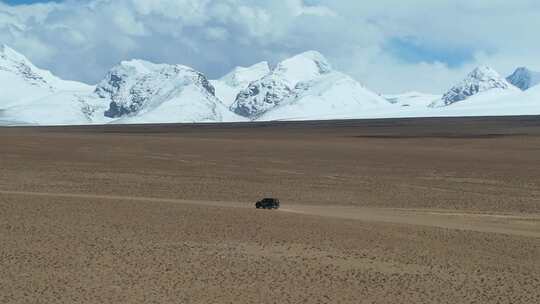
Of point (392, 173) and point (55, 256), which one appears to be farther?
point (392, 173)

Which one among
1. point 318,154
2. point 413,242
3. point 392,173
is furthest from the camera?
point 318,154

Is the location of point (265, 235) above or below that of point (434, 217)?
above

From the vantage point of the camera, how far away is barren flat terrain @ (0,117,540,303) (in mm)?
21312

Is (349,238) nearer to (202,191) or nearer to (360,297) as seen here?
(360,297)

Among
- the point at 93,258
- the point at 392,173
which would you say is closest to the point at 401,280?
the point at 93,258

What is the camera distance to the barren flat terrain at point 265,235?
21.3 meters

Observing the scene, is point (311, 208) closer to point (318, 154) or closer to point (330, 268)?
point (330, 268)

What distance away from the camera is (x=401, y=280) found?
74.7ft

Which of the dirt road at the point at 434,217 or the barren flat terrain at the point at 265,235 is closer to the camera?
the barren flat terrain at the point at 265,235

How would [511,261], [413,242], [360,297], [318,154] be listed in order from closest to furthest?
[360,297], [511,261], [413,242], [318,154]

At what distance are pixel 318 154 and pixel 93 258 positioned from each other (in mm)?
44647

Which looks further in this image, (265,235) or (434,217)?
(434,217)

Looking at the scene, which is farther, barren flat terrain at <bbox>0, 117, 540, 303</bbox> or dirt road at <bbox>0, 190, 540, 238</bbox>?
dirt road at <bbox>0, 190, 540, 238</bbox>

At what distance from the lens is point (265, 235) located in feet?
92.2
